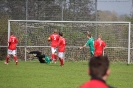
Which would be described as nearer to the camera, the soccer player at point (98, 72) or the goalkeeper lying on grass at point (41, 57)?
the soccer player at point (98, 72)

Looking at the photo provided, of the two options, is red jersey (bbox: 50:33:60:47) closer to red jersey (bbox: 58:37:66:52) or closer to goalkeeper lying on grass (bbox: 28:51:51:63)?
red jersey (bbox: 58:37:66:52)

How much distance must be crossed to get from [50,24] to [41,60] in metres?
2.87

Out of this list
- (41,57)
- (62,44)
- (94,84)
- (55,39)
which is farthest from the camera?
(41,57)

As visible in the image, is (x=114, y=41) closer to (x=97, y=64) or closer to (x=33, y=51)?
(x=33, y=51)

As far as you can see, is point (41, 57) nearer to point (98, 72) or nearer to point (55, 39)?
point (55, 39)

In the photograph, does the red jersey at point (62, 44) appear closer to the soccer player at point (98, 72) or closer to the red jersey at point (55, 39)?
the red jersey at point (55, 39)

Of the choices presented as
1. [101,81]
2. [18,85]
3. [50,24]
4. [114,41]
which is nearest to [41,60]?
[50,24]

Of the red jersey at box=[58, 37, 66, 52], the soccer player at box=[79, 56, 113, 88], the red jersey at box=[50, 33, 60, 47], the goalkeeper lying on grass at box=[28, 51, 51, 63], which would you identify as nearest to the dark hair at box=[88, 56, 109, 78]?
the soccer player at box=[79, 56, 113, 88]

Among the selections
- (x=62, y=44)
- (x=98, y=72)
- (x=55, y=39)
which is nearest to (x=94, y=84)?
(x=98, y=72)

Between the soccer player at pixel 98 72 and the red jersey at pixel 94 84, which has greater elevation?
the soccer player at pixel 98 72

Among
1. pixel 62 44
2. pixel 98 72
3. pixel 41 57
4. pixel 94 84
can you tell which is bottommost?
pixel 41 57

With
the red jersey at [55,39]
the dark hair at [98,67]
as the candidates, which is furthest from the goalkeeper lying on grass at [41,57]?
the dark hair at [98,67]

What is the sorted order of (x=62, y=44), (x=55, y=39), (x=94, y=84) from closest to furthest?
(x=94, y=84)
(x=62, y=44)
(x=55, y=39)

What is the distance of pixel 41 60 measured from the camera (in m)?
31.0
